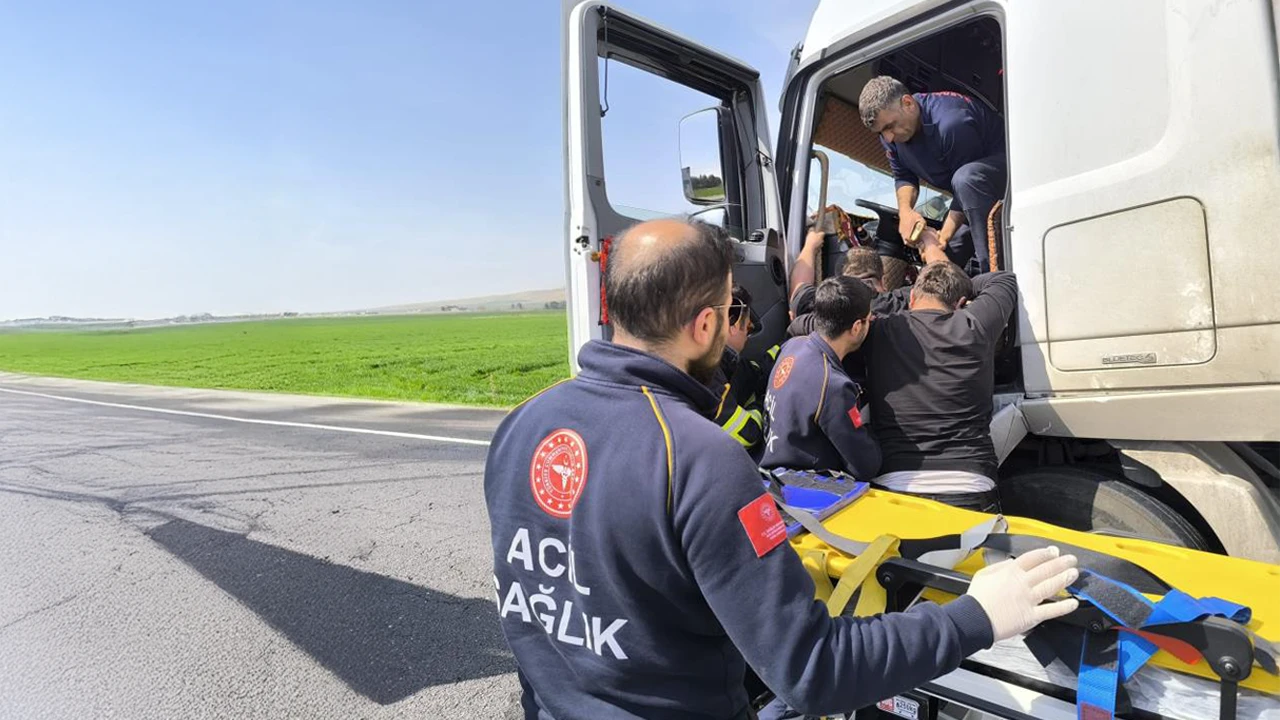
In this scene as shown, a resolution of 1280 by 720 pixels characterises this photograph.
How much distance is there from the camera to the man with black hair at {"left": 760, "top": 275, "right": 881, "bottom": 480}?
2.59 meters

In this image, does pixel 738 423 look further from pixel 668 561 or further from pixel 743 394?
pixel 668 561

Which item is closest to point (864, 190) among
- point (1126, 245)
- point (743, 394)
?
point (743, 394)

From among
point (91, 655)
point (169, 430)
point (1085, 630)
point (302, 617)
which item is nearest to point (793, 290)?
point (1085, 630)

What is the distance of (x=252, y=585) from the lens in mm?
4129

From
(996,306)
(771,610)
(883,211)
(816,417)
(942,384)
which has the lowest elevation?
(771,610)

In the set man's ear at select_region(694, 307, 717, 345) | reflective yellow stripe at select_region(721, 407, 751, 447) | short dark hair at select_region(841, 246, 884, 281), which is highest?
short dark hair at select_region(841, 246, 884, 281)

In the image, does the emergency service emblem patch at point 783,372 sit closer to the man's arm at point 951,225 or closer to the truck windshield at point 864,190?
the man's arm at point 951,225

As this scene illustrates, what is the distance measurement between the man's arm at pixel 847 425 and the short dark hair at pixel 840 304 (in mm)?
198

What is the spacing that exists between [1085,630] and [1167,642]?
0.13 metres

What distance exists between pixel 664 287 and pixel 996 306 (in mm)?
1650

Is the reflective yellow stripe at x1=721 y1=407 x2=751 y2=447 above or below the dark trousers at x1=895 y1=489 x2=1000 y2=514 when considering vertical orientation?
above

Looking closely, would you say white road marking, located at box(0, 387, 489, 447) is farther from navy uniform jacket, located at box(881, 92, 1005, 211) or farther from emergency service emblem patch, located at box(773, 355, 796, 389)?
navy uniform jacket, located at box(881, 92, 1005, 211)

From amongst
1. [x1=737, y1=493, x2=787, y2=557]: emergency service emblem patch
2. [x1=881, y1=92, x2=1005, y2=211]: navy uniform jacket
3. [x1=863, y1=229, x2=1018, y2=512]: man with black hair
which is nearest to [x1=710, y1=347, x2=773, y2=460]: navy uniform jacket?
[x1=863, y1=229, x2=1018, y2=512]: man with black hair

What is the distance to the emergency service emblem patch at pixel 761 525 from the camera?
1097 millimetres
